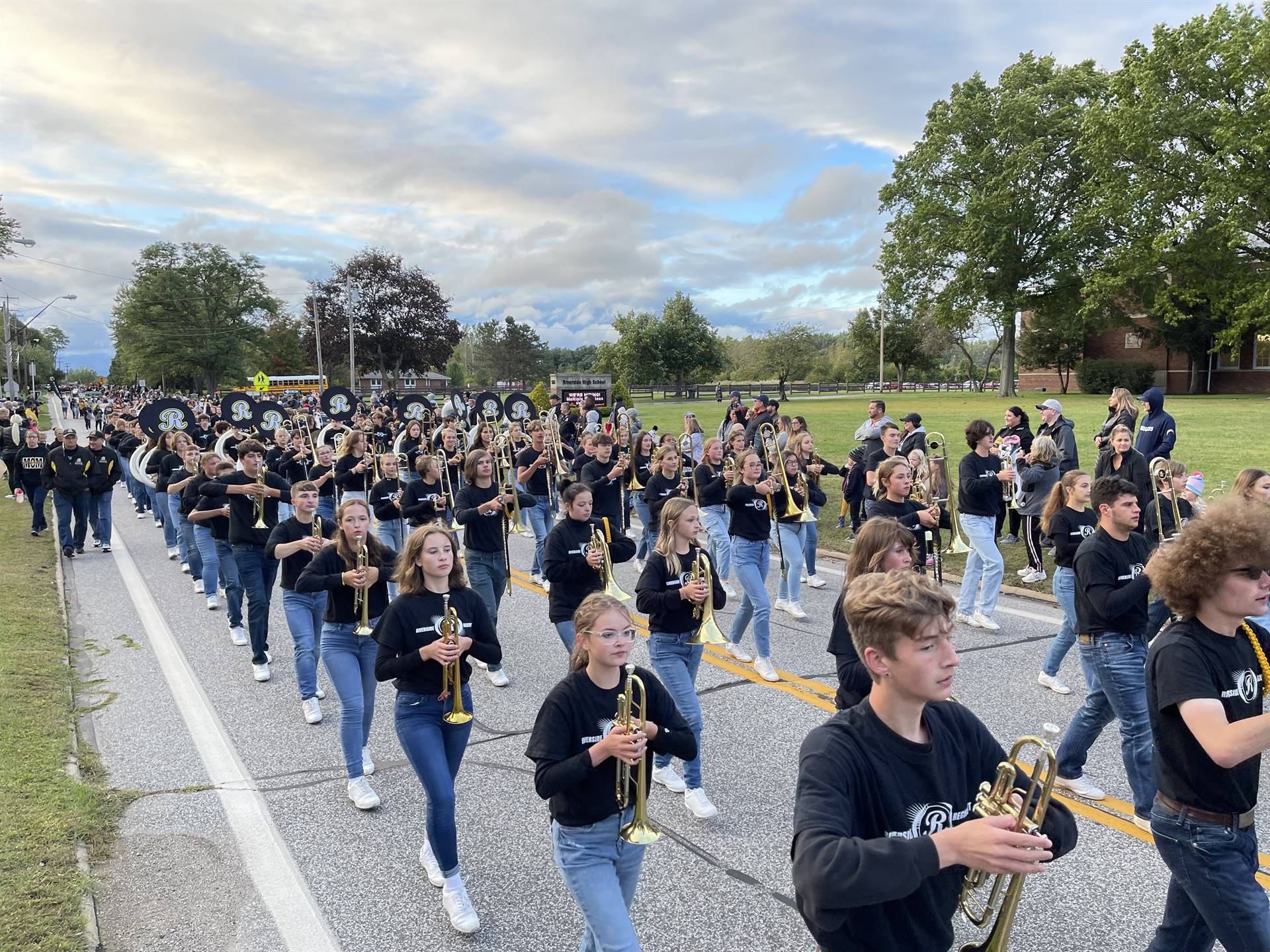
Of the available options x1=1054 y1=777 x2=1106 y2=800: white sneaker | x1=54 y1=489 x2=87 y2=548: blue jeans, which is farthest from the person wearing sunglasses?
x1=54 y1=489 x2=87 y2=548: blue jeans

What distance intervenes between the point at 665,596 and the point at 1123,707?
8.44 ft

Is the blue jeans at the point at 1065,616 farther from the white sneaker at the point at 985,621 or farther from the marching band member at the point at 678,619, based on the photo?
the marching band member at the point at 678,619

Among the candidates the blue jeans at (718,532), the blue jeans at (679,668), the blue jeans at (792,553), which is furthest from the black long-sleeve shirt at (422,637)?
the blue jeans at (718,532)

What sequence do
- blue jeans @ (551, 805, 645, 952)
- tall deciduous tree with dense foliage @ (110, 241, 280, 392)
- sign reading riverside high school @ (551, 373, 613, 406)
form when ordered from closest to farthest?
blue jeans @ (551, 805, 645, 952)
sign reading riverside high school @ (551, 373, 613, 406)
tall deciduous tree with dense foliage @ (110, 241, 280, 392)

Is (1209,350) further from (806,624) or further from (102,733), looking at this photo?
(102,733)

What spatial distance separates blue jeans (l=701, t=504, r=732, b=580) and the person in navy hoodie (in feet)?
17.0

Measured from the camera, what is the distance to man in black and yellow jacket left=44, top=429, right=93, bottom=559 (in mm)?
14141

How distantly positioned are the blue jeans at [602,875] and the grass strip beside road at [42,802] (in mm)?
2309

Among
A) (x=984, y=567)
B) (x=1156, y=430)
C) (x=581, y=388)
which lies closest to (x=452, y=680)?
(x=984, y=567)

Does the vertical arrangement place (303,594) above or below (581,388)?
below

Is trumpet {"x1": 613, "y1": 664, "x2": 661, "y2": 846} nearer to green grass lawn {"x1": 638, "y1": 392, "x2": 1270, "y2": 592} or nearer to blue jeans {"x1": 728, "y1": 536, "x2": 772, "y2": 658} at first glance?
blue jeans {"x1": 728, "y1": 536, "x2": 772, "y2": 658}

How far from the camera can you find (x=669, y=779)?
18.3 feet

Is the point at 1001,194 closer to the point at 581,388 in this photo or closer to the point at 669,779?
the point at 581,388

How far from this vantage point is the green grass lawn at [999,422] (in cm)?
1633
